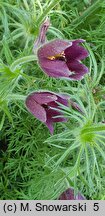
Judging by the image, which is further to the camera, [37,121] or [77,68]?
[37,121]

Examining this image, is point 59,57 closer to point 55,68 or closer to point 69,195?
point 55,68

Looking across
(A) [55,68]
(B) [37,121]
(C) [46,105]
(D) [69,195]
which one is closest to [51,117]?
(C) [46,105]

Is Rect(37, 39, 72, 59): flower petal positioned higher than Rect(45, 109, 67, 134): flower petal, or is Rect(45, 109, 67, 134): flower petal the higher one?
Rect(37, 39, 72, 59): flower petal

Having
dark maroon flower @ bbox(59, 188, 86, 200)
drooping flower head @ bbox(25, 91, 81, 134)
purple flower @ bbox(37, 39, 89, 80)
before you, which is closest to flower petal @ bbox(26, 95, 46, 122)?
drooping flower head @ bbox(25, 91, 81, 134)

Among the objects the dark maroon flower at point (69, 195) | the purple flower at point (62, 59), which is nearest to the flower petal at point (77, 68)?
the purple flower at point (62, 59)

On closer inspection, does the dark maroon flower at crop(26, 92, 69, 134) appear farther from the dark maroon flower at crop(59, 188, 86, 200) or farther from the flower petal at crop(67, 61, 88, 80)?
the dark maroon flower at crop(59, 188, 86, 200)

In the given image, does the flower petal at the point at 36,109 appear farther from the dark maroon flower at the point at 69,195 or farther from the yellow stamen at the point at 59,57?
the dark maroon flower at the point at 69,195

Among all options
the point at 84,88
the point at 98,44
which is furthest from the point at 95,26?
the point at 84,88

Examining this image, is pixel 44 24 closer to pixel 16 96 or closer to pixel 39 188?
pixel 16 96
